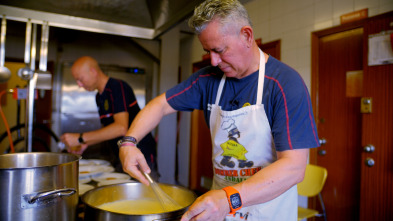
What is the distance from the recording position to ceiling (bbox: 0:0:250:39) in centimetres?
191

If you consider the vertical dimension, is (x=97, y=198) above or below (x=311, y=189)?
above

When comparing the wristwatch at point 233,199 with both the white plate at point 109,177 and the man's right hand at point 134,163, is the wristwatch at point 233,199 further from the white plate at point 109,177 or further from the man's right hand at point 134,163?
the white plate at point 109,177

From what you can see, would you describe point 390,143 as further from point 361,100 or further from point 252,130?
point 252,130

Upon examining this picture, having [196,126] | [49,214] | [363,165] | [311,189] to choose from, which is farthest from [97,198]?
[196,126]

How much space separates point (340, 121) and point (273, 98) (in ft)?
6.12

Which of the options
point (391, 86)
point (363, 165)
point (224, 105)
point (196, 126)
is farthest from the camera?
point (196, 126)

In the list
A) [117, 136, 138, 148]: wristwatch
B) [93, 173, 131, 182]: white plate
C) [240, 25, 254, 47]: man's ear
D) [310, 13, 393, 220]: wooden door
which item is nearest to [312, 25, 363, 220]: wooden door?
[310, 13, 393, 220]: wooden door

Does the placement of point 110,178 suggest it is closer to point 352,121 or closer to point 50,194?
point 50,194

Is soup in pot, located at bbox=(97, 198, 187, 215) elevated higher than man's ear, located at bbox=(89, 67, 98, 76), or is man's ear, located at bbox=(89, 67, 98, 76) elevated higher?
man's ear, located at bbox=(89, 67, 98, 76)

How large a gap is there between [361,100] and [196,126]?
2.99 m

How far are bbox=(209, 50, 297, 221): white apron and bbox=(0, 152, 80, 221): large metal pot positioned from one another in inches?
24.5

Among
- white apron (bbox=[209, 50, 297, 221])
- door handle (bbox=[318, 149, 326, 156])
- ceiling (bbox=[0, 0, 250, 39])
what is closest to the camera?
white apron (bbox=[209, 50, 297, 221])

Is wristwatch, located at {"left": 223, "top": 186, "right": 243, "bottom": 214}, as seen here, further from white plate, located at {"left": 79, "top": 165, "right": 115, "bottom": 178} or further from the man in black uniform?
the man in black uniform

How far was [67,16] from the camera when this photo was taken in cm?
202
